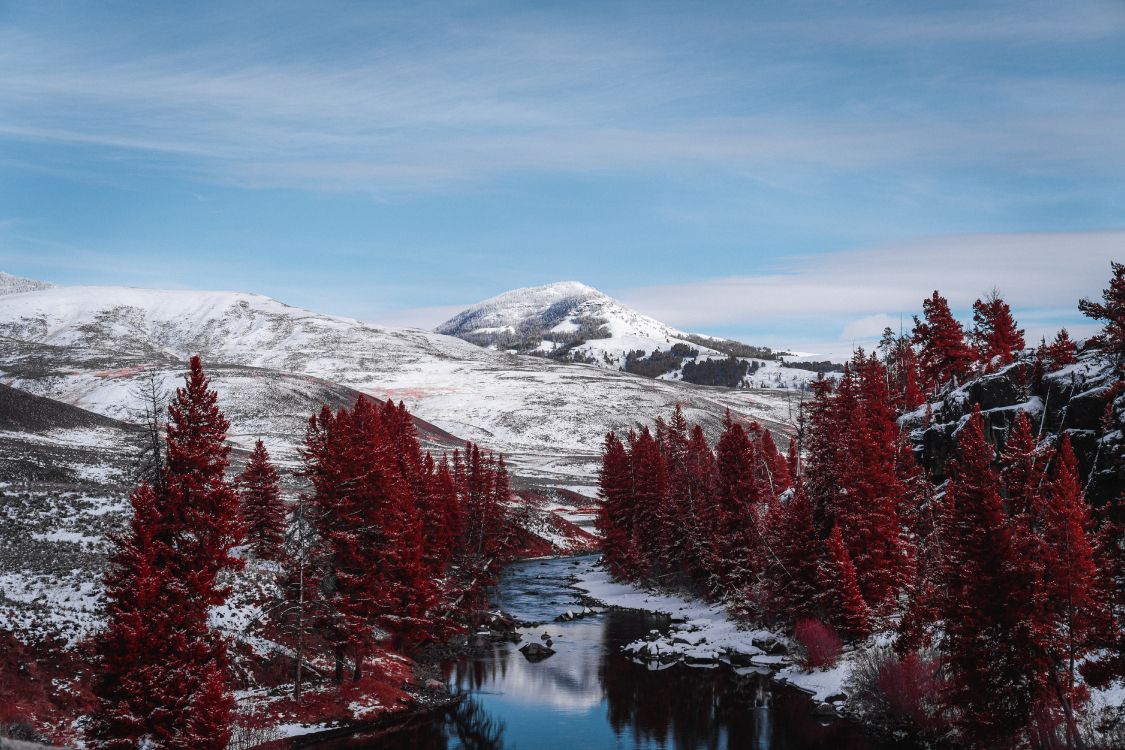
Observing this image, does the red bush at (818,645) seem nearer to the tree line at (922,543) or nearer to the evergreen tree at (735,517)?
the tree line at (922,543)

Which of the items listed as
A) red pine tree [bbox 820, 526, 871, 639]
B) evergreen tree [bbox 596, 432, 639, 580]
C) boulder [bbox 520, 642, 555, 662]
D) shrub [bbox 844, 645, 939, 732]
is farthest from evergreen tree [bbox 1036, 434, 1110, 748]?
evergreen tree [bbox 596, 432, 639, 580]

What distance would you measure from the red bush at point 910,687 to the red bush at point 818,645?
7.32 metres

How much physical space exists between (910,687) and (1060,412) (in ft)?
58.5

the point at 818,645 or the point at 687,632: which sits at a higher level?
the point at 818,645

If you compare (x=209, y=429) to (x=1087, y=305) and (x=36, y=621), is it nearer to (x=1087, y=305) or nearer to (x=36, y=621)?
(x=36, y=621)

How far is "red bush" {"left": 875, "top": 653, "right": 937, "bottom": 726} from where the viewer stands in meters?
37.2

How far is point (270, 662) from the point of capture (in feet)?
138

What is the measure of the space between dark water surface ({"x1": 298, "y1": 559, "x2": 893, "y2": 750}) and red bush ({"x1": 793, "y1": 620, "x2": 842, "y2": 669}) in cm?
303

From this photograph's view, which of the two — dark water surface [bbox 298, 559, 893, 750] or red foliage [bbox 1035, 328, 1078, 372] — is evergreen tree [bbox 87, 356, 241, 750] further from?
red foliage [bbox 1035, 328, 1078, 372]

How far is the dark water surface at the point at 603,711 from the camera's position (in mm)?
37781

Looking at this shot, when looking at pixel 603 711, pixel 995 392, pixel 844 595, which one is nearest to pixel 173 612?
pixel 603 711

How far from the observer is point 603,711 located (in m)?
42.3

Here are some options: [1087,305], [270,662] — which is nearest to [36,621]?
[270,662]

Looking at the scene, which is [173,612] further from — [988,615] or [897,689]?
[897,689]
